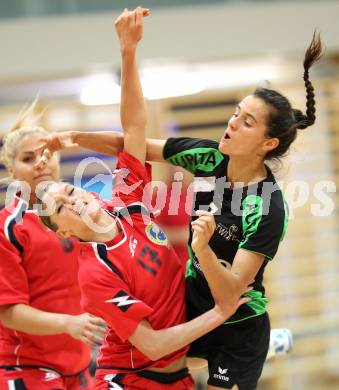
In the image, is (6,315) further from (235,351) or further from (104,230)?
(235,351)

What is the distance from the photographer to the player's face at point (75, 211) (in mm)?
2068

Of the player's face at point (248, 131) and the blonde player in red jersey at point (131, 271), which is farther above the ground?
the player's face at point (248, 131)

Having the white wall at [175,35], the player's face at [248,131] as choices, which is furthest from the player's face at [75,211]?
the white wall at [175,35]

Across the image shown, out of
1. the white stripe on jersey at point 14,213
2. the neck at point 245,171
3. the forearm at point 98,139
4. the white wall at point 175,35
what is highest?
the white wall at point 175,35

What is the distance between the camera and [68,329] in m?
2.13

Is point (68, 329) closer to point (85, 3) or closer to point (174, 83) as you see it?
point (85, 3)

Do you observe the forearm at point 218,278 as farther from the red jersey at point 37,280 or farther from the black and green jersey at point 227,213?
the red jersey at point 37,280

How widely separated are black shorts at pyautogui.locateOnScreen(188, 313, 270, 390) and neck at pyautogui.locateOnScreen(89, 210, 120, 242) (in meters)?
0.45

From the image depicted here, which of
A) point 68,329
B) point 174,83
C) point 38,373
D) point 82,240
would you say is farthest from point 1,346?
point 174,83

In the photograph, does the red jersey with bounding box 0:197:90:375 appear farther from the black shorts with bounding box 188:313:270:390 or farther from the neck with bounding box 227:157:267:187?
the neck with bounding box 227:157:267:187

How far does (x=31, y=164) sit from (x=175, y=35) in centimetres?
208

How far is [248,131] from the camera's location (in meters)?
2.07

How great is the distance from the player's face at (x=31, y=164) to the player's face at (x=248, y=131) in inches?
26.3

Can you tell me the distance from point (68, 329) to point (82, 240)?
272mm
